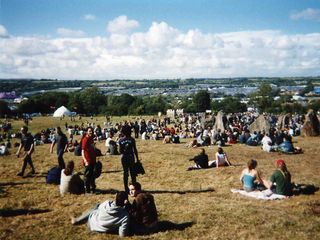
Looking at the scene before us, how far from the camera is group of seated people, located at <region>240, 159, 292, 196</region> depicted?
472 inches

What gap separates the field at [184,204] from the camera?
8859mm

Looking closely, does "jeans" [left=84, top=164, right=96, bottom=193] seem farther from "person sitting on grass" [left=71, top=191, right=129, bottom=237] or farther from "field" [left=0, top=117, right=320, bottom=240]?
"person sitting on grass" [left=71, top=191, right=129, bottom=237]

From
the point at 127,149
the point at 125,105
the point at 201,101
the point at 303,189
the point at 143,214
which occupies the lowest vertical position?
the point at 125,105

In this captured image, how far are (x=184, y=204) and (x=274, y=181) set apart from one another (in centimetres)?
326

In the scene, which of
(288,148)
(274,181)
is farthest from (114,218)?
(288,148)

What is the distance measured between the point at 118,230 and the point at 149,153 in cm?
1339

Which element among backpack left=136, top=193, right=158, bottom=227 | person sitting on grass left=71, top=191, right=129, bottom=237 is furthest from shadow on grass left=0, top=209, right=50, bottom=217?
backpack left=136, top=193, right=158, bottom=227

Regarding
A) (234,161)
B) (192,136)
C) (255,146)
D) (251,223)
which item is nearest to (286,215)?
(251,223)

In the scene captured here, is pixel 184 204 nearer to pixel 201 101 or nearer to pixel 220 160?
pixel 220 160

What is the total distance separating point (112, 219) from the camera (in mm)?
8734

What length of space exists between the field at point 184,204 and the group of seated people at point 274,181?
1.48 feet

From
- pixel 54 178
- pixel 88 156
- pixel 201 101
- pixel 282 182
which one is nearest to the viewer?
pixel 88 156

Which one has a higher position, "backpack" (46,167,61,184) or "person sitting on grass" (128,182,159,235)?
"person sitting on grass" (128,182,159,235)

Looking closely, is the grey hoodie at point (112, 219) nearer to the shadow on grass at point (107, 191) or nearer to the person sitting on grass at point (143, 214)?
the person sitting on grass at point (143, 214)
